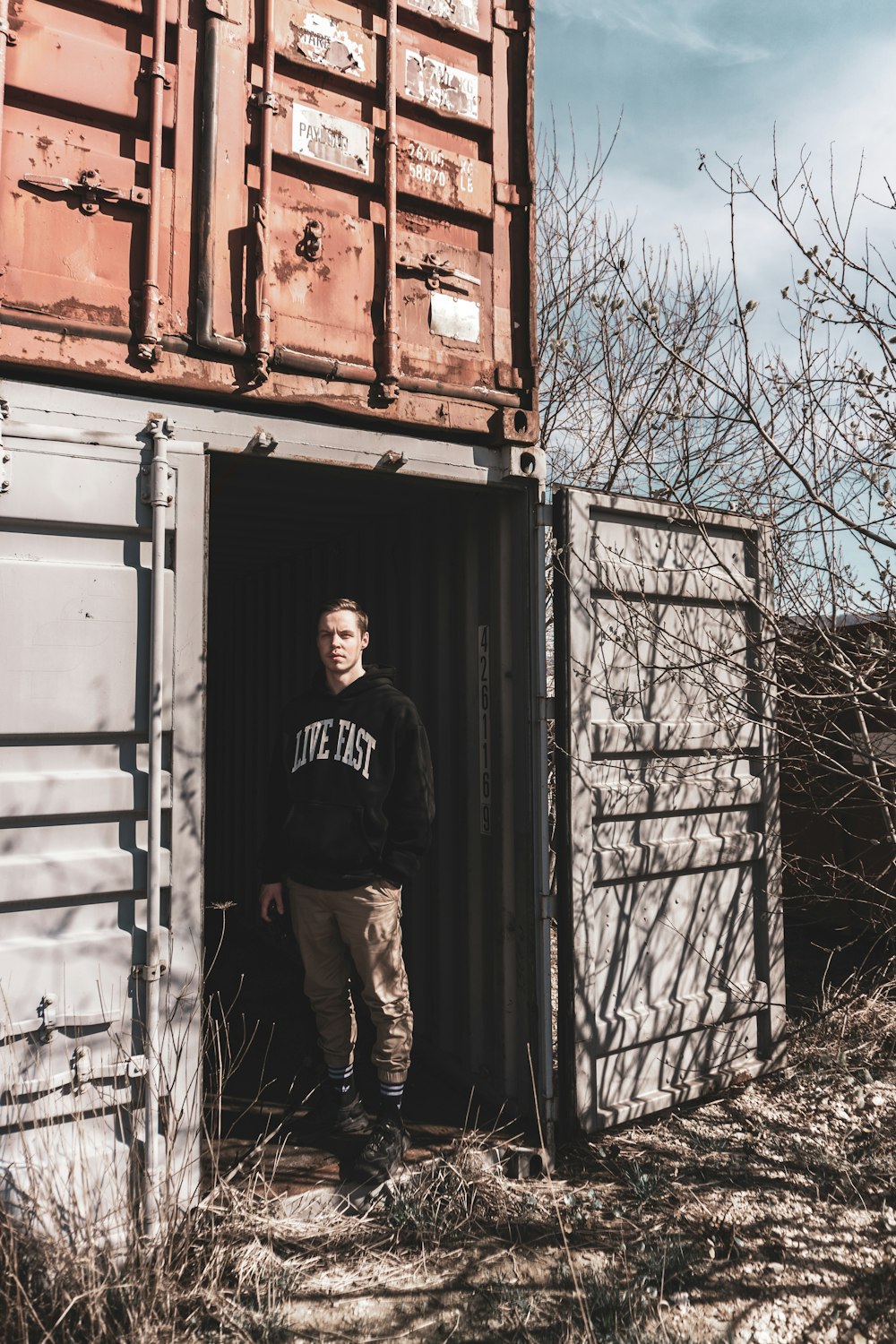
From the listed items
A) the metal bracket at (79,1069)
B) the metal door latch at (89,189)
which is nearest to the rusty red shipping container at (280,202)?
the metal door latch at (89,189)

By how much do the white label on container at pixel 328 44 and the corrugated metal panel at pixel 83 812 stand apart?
69.9 inches

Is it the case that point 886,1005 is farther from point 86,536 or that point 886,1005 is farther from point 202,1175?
point 86,536

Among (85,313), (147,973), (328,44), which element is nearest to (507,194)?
(328,44)

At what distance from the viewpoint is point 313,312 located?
354 centimetres

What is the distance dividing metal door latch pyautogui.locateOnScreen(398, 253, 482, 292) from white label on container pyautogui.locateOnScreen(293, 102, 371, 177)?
37 cm

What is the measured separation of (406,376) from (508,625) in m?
1.16

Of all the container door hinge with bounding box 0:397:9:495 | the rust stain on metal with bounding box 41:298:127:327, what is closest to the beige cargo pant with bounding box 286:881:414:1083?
the container door hinge with bounding box 0:397:9:495

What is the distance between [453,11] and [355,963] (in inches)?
164

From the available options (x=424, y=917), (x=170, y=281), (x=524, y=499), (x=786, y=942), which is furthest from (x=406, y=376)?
(x=786, y=942)

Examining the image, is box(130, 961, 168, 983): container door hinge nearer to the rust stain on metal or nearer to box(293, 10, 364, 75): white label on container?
the rust stain on metal

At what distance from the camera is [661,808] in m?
4.20

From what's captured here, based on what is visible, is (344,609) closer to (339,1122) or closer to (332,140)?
(332,140)

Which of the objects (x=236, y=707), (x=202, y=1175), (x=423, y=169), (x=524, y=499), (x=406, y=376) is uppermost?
(x=423, y=169)

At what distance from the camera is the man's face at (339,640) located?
372 centimetres
